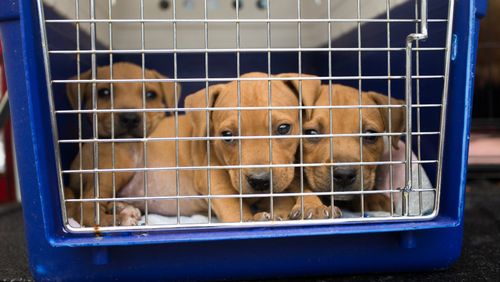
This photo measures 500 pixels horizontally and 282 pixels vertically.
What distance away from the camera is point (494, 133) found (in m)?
3.23

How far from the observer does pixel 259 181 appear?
1538mm

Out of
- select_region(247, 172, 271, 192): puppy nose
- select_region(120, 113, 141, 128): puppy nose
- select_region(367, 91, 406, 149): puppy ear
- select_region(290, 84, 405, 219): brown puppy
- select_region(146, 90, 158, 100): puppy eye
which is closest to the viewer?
select_region(247, 172, 271, 192): puppy nose

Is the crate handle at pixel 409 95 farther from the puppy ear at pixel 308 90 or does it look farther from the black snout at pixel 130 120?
the black snout at pixel 130 120

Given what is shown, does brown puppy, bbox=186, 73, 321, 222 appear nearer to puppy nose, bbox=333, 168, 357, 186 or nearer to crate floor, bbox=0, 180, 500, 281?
puppy nose, bbox=333, 168, 357, 186

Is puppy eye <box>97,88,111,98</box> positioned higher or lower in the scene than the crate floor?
higher

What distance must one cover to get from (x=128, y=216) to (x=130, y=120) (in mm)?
430

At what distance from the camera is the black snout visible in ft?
6.42

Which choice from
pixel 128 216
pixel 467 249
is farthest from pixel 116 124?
pixel 467 249

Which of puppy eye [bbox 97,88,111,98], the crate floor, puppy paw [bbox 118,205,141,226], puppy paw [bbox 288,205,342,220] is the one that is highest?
puppy eye [bbox 97,88,111,98]

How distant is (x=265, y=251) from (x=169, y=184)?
71cm

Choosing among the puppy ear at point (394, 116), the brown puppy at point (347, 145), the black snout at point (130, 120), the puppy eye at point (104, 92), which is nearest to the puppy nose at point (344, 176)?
the brown puppy at point (347, 145)

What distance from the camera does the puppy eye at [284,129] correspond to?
168 centimetres

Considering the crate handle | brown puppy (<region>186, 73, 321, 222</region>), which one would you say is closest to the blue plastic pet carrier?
the crate handle

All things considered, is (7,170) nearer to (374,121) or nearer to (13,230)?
(13,230)
